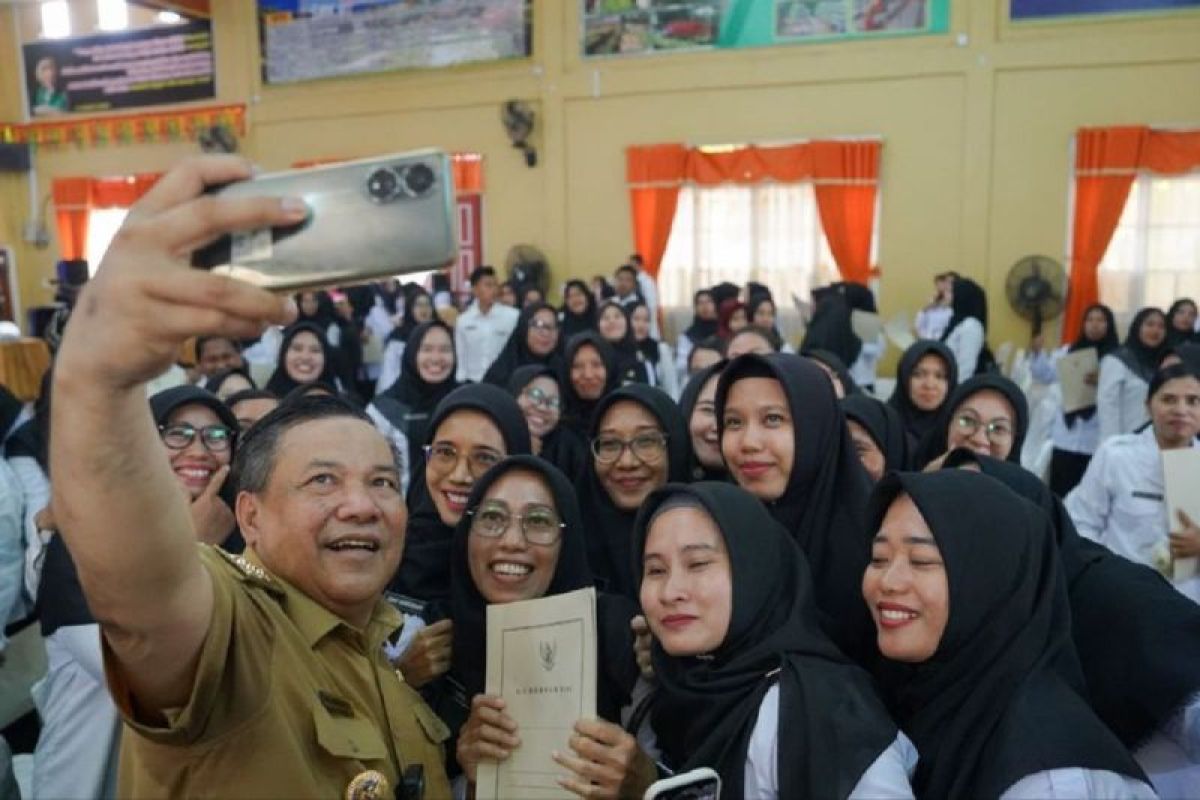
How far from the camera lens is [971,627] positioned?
1.56 meters

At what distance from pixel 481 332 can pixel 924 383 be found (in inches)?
187

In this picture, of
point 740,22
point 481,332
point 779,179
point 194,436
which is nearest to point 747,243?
point 779,179

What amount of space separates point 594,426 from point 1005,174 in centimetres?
807

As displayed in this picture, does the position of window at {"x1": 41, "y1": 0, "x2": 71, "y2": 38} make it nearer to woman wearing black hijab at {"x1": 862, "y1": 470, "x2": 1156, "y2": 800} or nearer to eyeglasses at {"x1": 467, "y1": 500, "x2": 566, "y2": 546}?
eyeglasses at {"x1": 467, "y1": 500, "x2": 566, "y2": 546}

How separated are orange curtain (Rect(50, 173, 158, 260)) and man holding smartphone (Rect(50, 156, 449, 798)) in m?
14.0

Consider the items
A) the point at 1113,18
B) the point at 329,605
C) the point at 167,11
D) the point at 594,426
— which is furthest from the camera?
the point at 167,11

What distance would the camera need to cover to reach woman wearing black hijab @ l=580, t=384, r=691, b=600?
2746 mm

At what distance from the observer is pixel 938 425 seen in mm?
3367

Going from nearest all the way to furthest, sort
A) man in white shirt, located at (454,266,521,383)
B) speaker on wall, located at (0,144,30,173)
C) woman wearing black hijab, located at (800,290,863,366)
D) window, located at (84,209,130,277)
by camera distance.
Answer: woman wearing black hijab, located at (800,290,863,366)
man in white shirt, located at (454,266,521,383)
window, located at (84,209,130,277)
speaker on wall, located at (0,144,30,173)

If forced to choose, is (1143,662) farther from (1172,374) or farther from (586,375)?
(586,375)

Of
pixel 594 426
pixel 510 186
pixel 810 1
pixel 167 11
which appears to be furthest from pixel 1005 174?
pixel 167 11

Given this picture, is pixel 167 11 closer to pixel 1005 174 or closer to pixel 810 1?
pixel 810 1

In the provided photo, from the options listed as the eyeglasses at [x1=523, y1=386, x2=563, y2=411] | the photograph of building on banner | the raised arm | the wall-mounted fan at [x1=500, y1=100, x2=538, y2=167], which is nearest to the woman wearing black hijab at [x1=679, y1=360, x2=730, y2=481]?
the eyeglasses at [x1=523, y1=386, x2=563, y2=411]

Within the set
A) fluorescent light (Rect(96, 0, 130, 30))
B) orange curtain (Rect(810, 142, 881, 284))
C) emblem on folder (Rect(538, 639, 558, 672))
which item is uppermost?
fluorescent light (Rect(96, 0, 130, 30))
